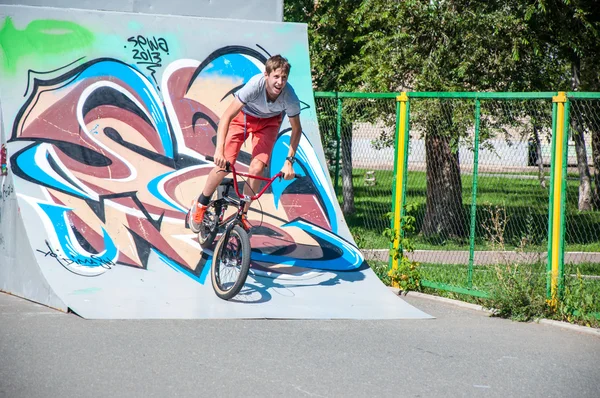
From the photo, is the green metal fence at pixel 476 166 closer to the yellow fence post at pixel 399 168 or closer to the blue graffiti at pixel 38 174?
the yellow fence post at pixel 399 168

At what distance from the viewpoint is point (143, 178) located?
9.05m

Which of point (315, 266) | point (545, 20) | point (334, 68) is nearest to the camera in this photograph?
point (315, 266)

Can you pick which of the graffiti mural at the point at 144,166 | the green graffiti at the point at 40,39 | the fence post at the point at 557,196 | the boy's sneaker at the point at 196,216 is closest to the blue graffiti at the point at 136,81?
the graffiti mural at the point at 144,166

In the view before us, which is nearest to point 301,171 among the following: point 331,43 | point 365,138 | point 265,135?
point 265,135

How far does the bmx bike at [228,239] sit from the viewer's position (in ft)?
24.2

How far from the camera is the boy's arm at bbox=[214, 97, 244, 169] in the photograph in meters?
7.47

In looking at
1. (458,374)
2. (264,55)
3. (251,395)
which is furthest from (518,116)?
(251,395)

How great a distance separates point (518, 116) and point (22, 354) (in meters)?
8.21

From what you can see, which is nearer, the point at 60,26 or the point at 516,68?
the point at 60,26

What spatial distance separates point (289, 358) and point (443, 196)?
830 cm

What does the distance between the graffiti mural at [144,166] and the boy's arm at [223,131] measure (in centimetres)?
129

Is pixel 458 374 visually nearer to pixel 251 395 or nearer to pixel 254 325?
pixel 251 395

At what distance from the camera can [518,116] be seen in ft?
38.4

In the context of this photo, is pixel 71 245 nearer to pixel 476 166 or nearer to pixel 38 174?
pixel 38 174
